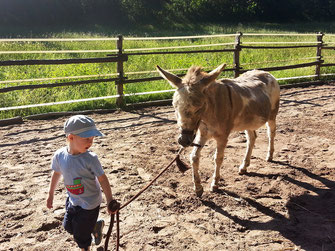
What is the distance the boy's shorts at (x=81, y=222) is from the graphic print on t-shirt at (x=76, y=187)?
0.16 metres

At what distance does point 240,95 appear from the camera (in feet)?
14.9

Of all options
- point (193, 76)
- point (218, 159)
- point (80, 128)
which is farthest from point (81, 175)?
point (218, 159)

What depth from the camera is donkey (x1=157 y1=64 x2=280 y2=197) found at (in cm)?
361

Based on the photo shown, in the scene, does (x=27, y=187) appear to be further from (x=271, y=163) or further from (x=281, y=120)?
(x=281, y=120)

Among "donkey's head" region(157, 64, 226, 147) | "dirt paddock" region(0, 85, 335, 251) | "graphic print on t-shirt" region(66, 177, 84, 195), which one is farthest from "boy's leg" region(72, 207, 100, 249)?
"donkey's head" region(157, 64, 226, 147)

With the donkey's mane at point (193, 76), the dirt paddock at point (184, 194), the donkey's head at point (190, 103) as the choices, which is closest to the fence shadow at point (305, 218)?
the dirt paddock at point (184, 194)

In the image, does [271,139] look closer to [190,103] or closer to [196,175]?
[196,175]

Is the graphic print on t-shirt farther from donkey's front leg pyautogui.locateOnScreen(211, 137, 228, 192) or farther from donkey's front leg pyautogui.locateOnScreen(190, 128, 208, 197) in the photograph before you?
donkey's front leg pyautogui.locateOnScreen(211, 137, 228, 192)

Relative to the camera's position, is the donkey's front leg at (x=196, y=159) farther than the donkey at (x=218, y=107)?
Yes

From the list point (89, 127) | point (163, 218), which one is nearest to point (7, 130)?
point (163, 218)

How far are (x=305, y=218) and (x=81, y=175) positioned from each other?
2.63 m

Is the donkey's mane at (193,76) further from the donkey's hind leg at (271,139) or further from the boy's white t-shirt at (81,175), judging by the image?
the donkey's hind leg at (271,139)

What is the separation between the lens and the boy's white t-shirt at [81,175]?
263 centimetres

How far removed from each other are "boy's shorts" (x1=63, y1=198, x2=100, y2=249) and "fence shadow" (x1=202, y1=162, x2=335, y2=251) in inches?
68.0
